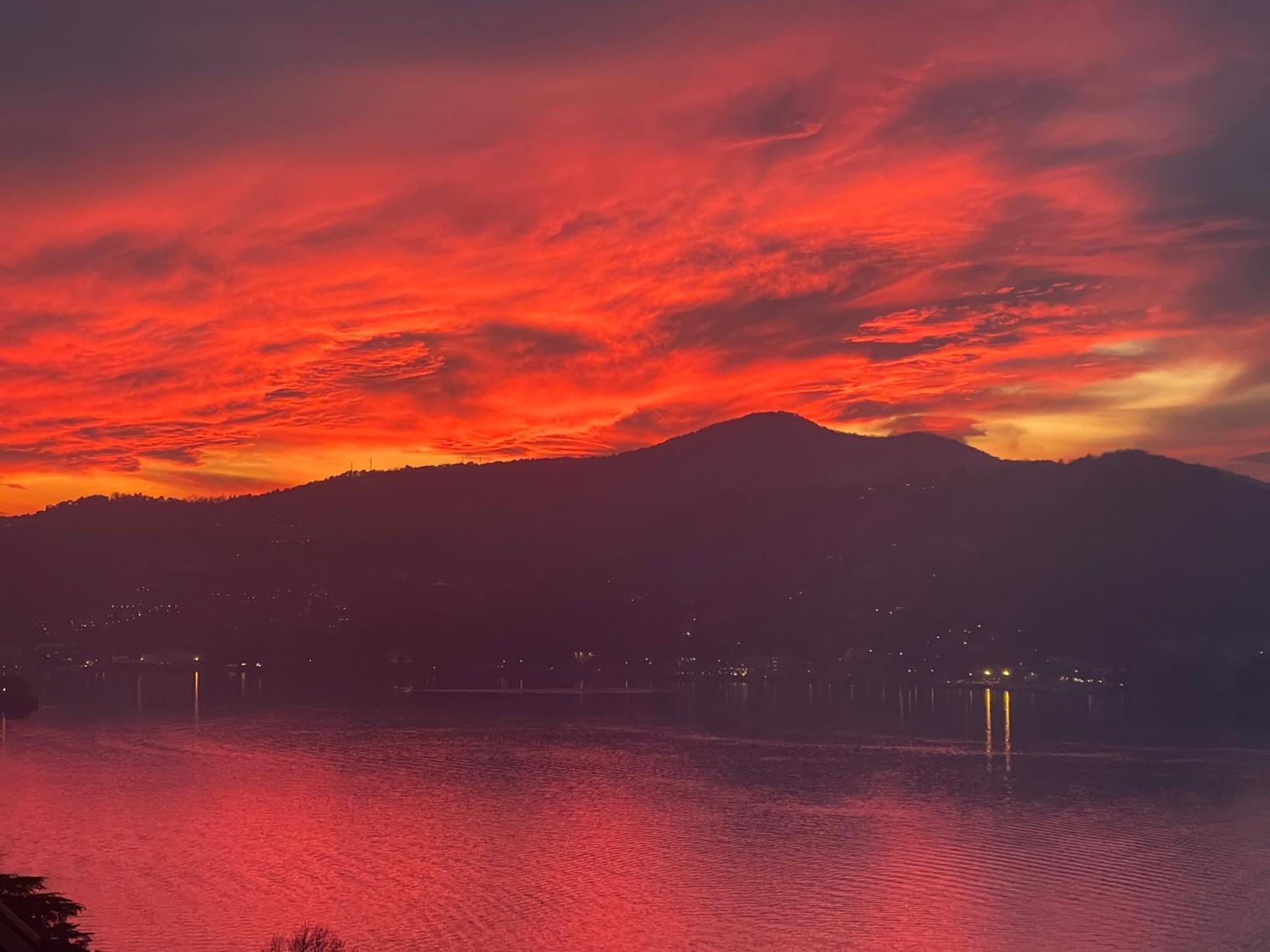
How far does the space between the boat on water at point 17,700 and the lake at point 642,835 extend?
40.7 ft

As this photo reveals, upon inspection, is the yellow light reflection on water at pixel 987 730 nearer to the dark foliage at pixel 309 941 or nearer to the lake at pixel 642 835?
the lake at pixel 642 835

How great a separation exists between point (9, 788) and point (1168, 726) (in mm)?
116064

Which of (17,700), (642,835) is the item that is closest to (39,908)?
(642,835)

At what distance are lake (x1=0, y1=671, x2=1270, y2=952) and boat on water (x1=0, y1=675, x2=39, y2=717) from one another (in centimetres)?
1241

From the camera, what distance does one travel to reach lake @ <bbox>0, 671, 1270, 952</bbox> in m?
54.6

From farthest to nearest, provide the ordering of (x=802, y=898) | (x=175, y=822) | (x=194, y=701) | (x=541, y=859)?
(x=194, y=701) → (x=175, y=822) → (x=541, y=859) → (x=802, y=898)

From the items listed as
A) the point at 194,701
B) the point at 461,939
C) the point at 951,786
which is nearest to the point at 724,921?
the point at 461,939

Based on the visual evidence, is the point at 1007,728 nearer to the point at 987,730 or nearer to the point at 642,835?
the point at 987,730

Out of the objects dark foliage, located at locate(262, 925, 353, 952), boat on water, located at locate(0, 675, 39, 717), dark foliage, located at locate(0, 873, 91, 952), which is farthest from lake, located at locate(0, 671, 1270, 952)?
dark foliage, located at locate(0, 873, 91, 952)

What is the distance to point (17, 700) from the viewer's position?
505 ft

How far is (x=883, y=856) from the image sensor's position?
69000 millimetres

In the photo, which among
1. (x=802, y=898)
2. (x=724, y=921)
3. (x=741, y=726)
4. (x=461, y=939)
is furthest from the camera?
(x=741, y=726)

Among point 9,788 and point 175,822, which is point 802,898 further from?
point 9,788

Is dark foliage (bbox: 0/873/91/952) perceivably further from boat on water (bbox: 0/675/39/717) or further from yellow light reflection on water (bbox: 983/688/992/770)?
boat on water (bbox: 0/675/39/717)
